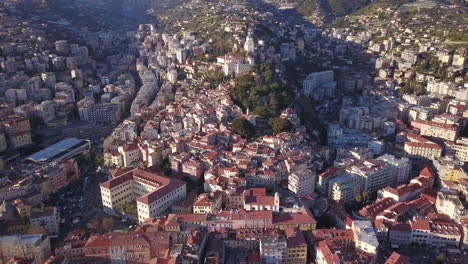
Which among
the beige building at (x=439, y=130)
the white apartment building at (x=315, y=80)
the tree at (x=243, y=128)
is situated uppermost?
the white apartment building at (x=315, y=80)

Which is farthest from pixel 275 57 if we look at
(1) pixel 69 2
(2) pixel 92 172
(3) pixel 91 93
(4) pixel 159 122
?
(1) pixel 69 2

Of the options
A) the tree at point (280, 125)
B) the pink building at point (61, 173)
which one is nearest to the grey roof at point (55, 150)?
the pink building at point (61, 173)

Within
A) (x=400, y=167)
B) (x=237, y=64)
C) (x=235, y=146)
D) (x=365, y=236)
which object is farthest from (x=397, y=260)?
(x=237, y=64)

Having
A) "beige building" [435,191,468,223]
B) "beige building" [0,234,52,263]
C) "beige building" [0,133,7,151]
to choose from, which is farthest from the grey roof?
"beige building" [435,191,468,223]

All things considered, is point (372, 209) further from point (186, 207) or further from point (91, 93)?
point (91, 93)

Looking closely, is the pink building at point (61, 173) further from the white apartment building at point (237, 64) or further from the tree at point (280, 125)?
the white apartment building at point (237, 64)

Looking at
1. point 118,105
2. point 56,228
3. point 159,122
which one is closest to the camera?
point 56,228
